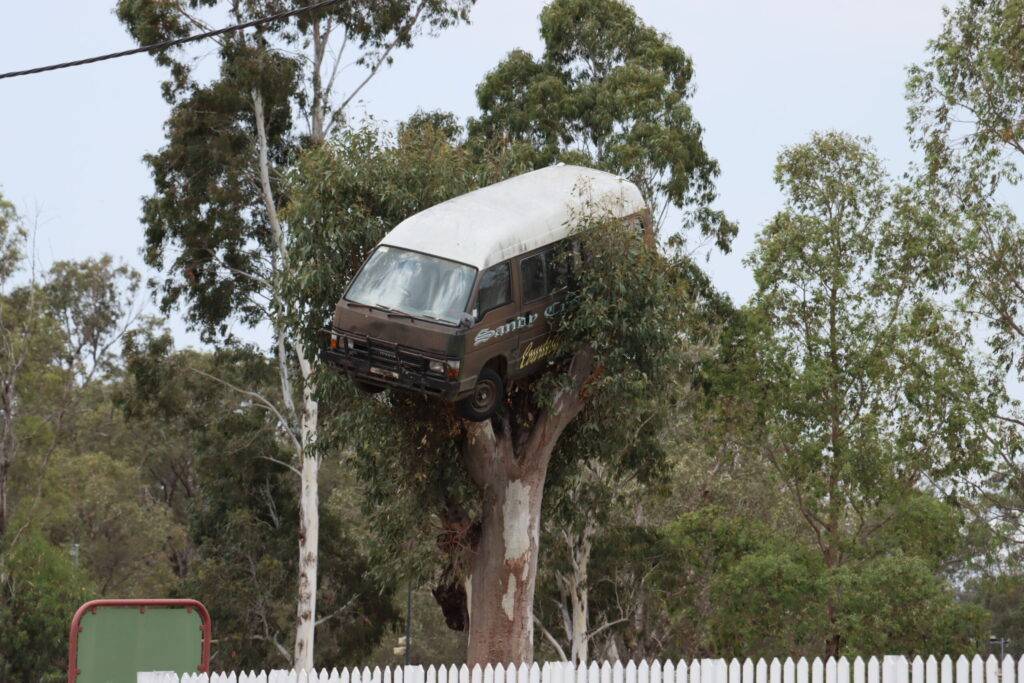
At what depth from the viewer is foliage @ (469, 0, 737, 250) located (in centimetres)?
3578

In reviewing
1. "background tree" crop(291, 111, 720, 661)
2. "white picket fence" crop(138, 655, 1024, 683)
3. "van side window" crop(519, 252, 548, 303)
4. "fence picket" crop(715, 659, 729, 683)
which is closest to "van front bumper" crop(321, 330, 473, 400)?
"van side window" crop(519, 252, 548, 303)

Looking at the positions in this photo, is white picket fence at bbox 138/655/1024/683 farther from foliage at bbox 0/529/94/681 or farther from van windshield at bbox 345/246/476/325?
foliage at bbox 0/529/94/681

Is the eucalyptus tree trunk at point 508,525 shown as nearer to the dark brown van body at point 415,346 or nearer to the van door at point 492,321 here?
the van door at point 492,321

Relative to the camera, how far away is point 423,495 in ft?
73.5

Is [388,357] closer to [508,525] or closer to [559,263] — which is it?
[559,263]

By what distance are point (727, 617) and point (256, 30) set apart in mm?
19458

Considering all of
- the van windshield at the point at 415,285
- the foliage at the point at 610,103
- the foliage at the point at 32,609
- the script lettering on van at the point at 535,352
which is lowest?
the foliage at the point at 32,609

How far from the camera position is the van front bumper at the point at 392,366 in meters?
17.8

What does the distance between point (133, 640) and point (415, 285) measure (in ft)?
18.3

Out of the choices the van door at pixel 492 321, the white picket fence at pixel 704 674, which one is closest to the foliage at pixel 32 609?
the van door at pixel 492 321

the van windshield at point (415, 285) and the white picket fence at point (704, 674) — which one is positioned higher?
the van windshield at point (415, 285)

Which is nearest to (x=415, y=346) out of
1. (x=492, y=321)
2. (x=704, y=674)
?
(x=492, y=321)

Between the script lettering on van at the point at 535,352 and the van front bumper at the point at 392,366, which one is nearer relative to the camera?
the van front bumper at the point at 392,366

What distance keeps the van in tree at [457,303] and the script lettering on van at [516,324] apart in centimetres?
2
